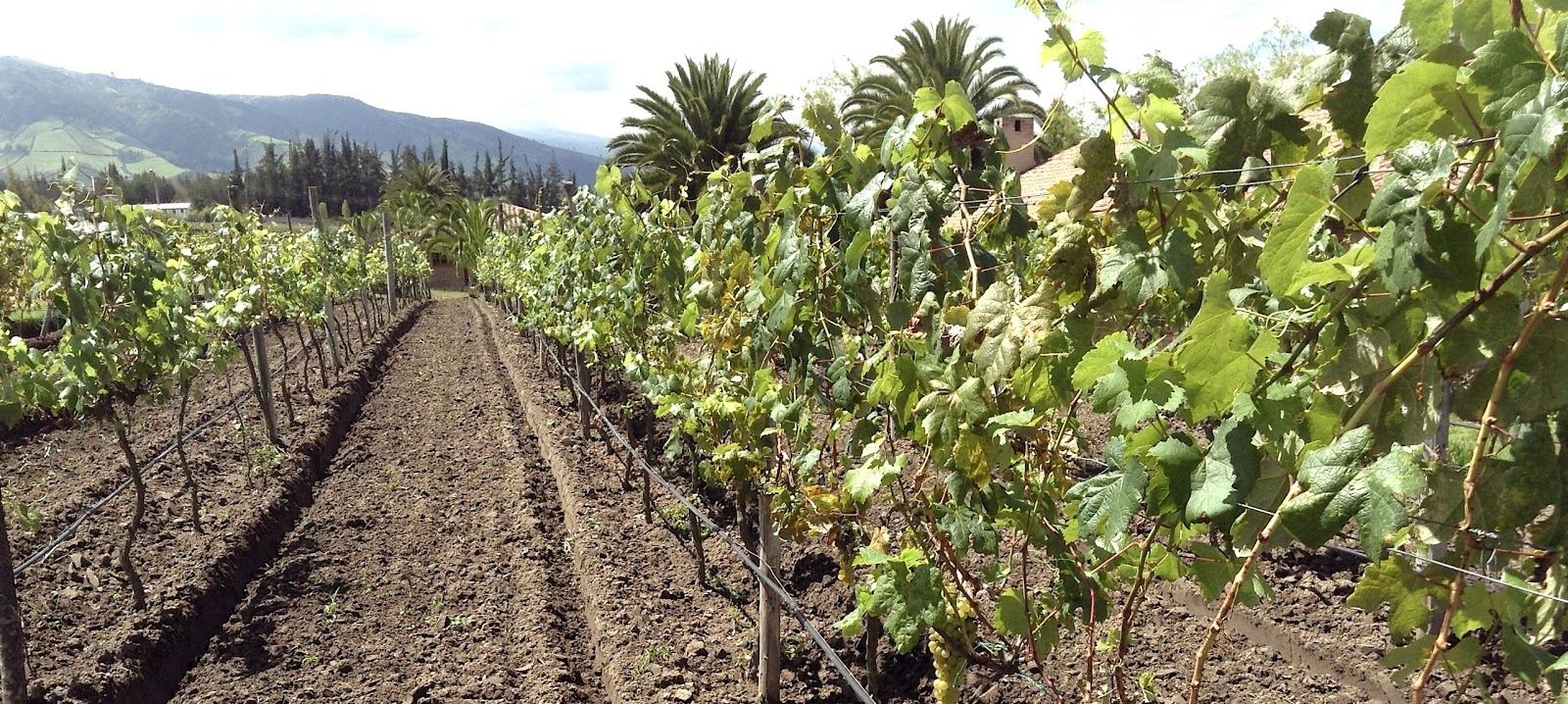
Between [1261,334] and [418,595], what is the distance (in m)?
5.09

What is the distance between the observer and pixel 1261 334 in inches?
42.4

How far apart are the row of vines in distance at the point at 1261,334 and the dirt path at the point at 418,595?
251cm

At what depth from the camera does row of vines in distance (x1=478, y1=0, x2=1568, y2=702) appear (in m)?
0.96

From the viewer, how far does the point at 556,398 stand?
381 inches

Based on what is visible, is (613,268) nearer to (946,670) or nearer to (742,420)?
(742,420)

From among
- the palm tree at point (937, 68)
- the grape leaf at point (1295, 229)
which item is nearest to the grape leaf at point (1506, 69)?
the grape leaf at point (1295, 229)

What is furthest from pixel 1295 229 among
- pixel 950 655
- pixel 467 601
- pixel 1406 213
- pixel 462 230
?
pixel 462 230

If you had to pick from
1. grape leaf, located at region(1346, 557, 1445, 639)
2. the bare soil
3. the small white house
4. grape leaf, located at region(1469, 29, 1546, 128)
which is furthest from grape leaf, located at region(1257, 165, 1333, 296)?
the small white house

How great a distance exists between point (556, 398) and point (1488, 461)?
30.3 feet

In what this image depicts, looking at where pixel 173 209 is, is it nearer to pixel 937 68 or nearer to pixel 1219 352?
pixel 937 68

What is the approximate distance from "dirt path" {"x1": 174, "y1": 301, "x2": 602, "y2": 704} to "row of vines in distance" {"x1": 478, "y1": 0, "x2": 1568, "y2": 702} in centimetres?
251

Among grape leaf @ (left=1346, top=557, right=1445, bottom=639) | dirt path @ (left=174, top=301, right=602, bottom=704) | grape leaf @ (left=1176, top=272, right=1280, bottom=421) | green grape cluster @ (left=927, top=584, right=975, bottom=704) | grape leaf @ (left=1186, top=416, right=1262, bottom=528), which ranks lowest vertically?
dirt path @ (left=174, top=301, right=602, bottom=704)

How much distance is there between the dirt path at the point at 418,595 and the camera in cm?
420

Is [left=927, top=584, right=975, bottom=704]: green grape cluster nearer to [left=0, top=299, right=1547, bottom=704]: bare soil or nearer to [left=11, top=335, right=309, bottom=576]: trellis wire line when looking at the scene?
[left=0, top=299, right=1547, bottom=704]: bare soil
